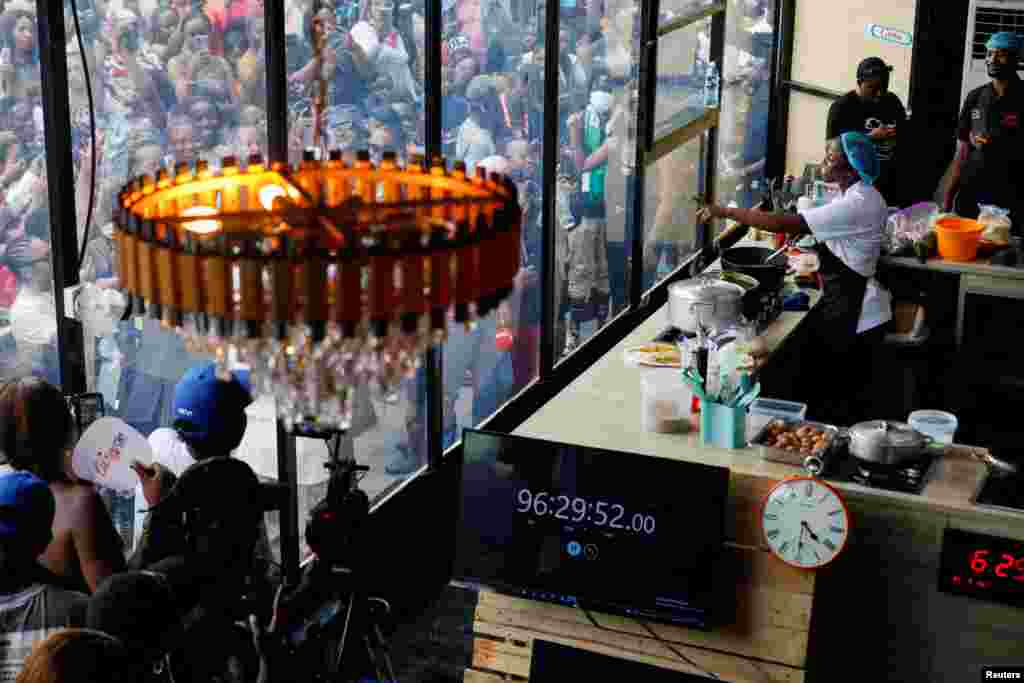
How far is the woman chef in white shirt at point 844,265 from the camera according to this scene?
5910 mm

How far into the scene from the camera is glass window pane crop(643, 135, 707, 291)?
7.31 m

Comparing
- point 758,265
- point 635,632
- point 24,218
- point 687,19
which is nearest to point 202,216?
point 24,218

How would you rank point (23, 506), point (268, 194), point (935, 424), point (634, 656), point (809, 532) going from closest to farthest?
point (268, 194)
point (23, 506)
point (809, 532)
point (634, 656)
point (935, 424)

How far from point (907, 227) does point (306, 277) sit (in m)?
5.69

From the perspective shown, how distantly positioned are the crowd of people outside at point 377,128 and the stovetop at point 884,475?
1.13 metres

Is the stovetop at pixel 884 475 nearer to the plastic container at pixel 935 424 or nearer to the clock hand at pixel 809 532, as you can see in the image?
the clock hand at pixel 809 532

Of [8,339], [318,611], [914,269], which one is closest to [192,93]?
[8,339]

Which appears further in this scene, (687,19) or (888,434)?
(687,19)

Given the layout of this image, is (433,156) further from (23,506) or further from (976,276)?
(976,276)

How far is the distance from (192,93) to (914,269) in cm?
409

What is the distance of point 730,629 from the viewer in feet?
12.6

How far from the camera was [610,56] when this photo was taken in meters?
6.54

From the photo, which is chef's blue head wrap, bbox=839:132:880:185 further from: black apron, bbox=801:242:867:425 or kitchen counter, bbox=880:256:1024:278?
kitchen counter, bbox=880:256:1024:278

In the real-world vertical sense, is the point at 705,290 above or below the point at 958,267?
above
